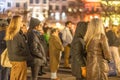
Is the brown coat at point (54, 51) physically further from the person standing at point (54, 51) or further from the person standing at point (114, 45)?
the person standing at point (114, 45)

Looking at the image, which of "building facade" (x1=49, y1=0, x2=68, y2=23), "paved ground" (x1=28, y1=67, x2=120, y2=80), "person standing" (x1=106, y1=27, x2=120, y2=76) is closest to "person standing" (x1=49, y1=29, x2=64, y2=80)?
"paved ground" (x1=28, y1=67, x2=120, y2=80)

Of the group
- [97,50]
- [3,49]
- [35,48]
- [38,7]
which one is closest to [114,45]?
[35,48]

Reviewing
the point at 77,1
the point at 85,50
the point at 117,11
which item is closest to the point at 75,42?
the point at 85,50

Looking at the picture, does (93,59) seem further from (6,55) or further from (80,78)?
(6,55)

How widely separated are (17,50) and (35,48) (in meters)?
1.51

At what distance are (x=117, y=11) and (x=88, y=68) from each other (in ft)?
149

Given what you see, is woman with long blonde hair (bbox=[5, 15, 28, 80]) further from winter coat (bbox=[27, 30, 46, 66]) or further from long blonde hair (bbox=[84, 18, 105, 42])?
long blonde hair (bbox=[84, 18, 105, 42])

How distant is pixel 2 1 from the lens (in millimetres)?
111125

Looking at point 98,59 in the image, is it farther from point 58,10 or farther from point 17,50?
point 58,10

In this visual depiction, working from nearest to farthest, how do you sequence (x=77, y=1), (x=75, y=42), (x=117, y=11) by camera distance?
(x=75, y=42) < (x=117, y=11) < (x=77, y=1)

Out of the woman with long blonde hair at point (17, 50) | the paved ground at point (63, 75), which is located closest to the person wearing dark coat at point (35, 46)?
the woman with long blonde hair at point (17, 50)

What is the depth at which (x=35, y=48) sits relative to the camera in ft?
32.4

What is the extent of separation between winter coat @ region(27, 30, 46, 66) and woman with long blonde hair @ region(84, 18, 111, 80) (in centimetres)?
287

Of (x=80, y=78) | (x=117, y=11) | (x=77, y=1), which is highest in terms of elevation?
(x=77, y=1)
